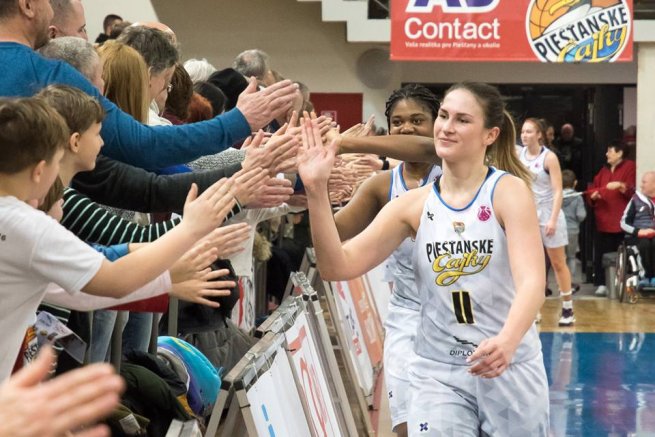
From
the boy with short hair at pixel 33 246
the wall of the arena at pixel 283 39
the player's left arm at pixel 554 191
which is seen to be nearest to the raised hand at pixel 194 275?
the boy with short hair at pixel 33 246

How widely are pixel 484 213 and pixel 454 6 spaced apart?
10.7 m

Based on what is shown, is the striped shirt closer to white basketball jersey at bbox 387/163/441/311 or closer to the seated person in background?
white basketball jersey at bbox 387/163/441/311

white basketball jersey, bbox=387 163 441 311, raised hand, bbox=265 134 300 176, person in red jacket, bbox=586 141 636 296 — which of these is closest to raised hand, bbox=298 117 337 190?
raised hand, bbox=265 134 300 176

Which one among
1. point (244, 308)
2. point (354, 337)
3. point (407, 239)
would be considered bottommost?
point (354, 337)

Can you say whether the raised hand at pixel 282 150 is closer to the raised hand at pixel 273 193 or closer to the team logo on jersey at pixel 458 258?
the raised hand at pixel 273 193

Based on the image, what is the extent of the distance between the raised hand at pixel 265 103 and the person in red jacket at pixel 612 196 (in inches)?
437

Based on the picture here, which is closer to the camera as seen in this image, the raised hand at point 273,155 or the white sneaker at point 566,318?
the raised hand at point 273,155

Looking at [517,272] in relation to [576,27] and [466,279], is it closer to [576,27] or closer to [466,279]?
[466,279]

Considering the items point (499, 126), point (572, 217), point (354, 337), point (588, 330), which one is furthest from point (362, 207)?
point (572, 217)

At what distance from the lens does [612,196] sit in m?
15.1

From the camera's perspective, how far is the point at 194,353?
520cm

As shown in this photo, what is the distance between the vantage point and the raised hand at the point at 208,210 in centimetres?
315

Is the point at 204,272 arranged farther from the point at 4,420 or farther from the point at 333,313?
the point at 333,313

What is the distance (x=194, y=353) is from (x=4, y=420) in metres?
3.40
